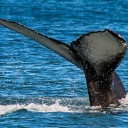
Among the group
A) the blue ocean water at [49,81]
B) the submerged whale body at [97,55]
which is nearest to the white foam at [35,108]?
the blue ocean water at [49,81]

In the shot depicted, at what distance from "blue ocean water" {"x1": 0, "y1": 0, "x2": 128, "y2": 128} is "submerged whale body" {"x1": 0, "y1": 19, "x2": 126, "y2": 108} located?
0.22 meters

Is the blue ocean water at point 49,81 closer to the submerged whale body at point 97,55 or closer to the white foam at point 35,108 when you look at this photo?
the white foam at point 35,108

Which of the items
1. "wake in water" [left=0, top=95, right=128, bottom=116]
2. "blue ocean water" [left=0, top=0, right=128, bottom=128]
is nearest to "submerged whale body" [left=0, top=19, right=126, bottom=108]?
"wake in water" [left=0, top=95, right=128, bottom=116]

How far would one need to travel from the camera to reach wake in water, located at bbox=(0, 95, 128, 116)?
1337 cm

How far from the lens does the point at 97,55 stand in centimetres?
1244

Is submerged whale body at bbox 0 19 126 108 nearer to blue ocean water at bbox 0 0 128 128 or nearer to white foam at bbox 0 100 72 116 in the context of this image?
blue ocean water at bbox 0 0 128 128

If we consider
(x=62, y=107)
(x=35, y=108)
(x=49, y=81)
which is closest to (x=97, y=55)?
(x=62, y=107)

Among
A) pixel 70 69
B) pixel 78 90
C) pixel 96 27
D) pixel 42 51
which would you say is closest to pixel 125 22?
pixel 96 27

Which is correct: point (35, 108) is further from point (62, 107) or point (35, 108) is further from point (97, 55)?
point (97, 55)

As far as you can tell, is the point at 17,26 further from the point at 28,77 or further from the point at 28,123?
the point at 28,77

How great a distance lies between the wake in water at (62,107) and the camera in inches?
526

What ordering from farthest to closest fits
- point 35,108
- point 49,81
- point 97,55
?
point 49,81 → point 35,108 → point 97,55

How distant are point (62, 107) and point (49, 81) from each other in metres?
3.70

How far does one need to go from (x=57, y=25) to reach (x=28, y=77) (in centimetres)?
1235
